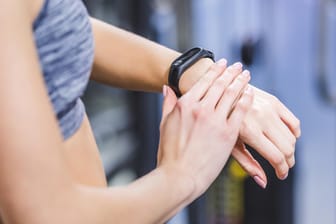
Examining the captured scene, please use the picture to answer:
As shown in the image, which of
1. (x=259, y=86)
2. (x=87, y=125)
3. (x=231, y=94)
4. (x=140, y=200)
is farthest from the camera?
(x=259, y=86)

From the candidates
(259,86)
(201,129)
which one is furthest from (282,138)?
(259,86)

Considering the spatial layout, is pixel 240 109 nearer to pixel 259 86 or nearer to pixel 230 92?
pixel 230 92

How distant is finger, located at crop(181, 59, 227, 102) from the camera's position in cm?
83

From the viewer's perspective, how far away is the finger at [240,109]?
2.70 ft

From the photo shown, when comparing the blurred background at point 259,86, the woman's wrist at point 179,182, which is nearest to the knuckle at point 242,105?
the woman's wrist at point 179,182

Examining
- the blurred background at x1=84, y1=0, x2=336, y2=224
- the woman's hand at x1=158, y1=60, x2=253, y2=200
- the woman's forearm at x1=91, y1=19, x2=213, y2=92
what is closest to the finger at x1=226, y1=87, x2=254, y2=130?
the woman's hand at x1=158, y1=60, x2=253, y2=200

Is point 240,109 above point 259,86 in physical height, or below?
above

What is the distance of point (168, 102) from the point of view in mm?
851

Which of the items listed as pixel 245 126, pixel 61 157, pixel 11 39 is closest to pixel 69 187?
pixel 61 157

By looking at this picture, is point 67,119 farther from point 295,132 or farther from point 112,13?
point 112,13

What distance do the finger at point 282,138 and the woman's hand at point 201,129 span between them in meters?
0.04

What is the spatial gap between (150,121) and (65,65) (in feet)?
5.78

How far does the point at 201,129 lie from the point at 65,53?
Answer: 168 millimetres

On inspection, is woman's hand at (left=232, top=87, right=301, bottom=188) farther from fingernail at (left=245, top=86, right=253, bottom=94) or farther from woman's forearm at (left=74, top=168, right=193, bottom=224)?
woman's forearm at (left=74, top=168, right=193, bottom=224)
